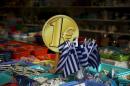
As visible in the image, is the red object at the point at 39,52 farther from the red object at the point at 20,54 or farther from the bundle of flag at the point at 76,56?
the bundle of flag at the point at 76,56

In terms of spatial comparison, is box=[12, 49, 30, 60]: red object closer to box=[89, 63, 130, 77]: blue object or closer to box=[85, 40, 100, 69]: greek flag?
box=[89, 63, 130, 77]: blue object

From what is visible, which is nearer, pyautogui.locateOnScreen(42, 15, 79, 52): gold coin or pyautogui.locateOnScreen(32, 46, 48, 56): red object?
pyautogui.locateOnScreen(42, 15, 79, 52): gold coin

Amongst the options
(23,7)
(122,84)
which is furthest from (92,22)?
(122,84)

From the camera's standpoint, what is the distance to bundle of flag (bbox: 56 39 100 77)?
5.85ft

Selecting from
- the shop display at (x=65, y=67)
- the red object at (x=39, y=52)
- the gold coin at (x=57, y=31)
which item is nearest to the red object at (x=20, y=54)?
the red object at (x=39, y=52)

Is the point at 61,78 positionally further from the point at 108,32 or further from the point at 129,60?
the point at 108,32

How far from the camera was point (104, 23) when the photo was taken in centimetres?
588

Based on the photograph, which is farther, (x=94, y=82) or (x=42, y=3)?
(x=42, y=3)

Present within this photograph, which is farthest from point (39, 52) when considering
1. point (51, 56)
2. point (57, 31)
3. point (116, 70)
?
point (116, 70)

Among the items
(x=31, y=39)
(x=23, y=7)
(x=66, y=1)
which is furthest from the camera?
(x=23, y=7)

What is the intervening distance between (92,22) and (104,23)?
12.9 inches

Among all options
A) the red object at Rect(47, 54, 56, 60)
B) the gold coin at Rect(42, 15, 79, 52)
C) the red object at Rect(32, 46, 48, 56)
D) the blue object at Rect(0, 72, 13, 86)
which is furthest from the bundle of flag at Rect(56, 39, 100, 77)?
the red object at Rect(32, 46, 48, 56)

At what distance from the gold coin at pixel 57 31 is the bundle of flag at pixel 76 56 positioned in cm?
13

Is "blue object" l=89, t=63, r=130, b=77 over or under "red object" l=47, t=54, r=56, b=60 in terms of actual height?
under
